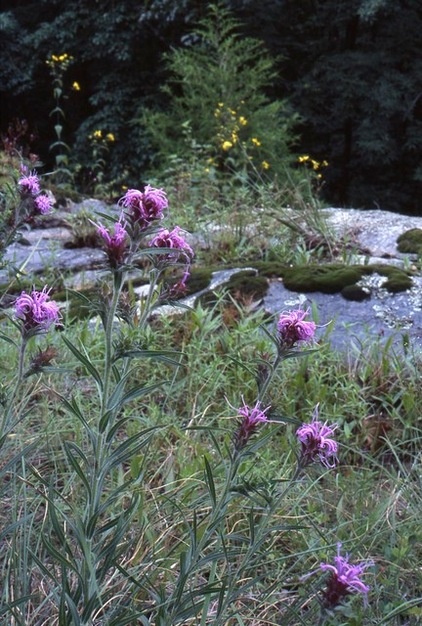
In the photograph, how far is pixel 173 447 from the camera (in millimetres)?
2291

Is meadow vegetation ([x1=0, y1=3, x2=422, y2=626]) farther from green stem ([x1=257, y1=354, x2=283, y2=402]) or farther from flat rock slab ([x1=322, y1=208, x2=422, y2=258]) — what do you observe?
flat rock slab ([x1=322, y1=208, x2=422, y2=258])

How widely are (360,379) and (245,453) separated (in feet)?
5.31

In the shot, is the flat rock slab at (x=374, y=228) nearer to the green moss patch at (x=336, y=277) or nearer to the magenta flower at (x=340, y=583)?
the green moss patch at (x=336, y=277)

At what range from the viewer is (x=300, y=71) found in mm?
12133

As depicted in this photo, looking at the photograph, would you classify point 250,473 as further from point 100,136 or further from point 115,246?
point 100,136

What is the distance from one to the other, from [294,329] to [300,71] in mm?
11460

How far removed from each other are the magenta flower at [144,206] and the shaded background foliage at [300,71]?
984 cm

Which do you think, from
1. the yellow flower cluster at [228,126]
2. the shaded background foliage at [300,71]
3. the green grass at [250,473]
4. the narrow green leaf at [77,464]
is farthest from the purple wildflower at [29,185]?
the shaded background foliage at [300,71]

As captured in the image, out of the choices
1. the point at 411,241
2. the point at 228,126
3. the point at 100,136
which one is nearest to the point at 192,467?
the point at 411,241

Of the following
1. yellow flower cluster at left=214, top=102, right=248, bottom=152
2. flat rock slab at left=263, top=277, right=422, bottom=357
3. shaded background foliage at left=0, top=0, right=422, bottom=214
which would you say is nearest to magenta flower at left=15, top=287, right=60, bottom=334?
flat rock slab at left=263, top=277, right=422, bottom=357

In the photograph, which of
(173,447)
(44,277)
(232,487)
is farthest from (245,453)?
(44,277)

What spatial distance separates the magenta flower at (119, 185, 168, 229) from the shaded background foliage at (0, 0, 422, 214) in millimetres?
9837

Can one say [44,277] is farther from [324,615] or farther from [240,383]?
[324,615]

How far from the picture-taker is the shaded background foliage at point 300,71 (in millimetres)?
11055
